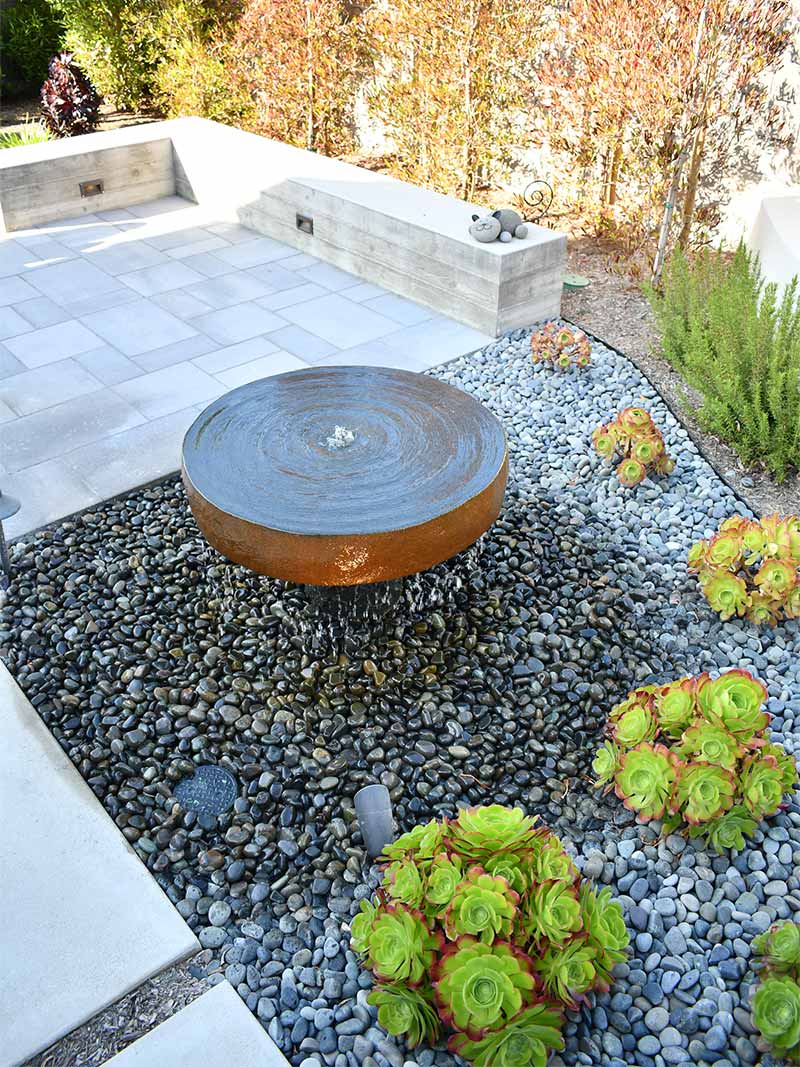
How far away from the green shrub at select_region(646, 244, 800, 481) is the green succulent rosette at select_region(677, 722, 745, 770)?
2.04 m

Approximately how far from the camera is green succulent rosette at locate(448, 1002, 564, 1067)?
86.7 inches

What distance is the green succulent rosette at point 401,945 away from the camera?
7.61ft

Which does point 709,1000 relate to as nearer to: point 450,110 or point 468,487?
point 468,487

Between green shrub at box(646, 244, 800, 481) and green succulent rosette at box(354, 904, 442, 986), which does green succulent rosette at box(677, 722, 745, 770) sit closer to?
green succulent rosette at box(354, 904, 442, 986)

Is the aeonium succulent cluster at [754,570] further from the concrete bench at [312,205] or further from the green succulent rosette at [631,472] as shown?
the concrete bench at [312,205]

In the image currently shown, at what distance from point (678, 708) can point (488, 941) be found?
101 centimetres

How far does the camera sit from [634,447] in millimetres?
4500

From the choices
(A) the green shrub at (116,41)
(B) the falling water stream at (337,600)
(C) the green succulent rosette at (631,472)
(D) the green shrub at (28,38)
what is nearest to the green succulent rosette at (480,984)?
(B) the falling water stream at (337,600)

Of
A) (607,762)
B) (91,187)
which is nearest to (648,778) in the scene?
(607,762)

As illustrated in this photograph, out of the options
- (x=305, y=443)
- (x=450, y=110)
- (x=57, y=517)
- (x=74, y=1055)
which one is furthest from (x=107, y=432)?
(x=450, y=110)

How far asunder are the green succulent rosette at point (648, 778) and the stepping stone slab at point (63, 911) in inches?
53.5

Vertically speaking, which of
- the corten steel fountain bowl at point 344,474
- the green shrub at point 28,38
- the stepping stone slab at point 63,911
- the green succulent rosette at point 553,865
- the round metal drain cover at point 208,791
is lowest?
the round metal drain cover at point 208,791

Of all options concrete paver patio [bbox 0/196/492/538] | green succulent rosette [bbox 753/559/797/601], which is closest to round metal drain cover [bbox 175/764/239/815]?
concrete paver patio [bbox 0/196/492/538]

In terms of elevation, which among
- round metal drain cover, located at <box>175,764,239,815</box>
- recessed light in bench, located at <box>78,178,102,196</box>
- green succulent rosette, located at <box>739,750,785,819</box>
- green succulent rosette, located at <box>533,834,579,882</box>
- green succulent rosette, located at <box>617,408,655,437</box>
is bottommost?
round metal drain cover, located at <box>175,764,239,815</box>
